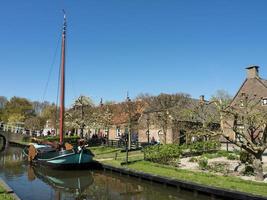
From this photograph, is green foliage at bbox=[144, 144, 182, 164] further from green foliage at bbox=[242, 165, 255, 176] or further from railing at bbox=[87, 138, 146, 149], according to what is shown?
railing at bbox=[87, 138, 146, 149]

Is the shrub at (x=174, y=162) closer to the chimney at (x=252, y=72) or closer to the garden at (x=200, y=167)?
the garden at (x=200, y=167)

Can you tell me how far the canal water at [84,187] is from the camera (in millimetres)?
19312

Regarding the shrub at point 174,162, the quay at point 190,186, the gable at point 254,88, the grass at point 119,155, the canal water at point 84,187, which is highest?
the gable at point 254,88

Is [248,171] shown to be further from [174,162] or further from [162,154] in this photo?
[162,154]

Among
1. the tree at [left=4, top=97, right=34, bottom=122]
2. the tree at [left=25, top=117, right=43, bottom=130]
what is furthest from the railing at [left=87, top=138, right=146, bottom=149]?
the tree at [left=4, top=97, right=34, bottom=122]

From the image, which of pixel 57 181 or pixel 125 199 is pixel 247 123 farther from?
pixel 57 181

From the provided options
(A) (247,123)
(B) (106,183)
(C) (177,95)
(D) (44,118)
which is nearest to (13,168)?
(B) (106,183)

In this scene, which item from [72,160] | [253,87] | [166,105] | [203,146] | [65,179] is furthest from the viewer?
[166,105]

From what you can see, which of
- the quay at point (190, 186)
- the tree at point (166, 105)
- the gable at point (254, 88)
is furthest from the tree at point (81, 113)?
the quay at point (190, 186)

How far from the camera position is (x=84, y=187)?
22.4 meters

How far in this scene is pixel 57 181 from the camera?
81.8 ft

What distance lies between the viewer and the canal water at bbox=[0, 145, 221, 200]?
63.4ft

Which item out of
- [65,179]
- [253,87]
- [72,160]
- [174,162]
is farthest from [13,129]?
[174,162]

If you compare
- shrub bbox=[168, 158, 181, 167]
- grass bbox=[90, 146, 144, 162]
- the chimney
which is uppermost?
the chimney
